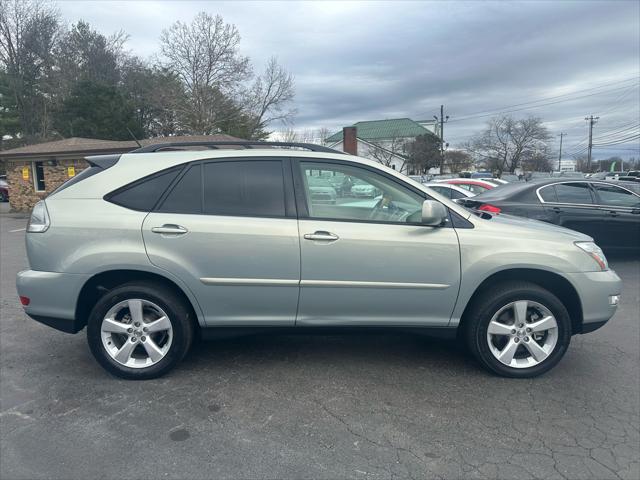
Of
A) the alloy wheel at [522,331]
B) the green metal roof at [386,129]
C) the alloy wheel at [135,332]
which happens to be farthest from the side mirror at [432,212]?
the green metal roof at [386,129]

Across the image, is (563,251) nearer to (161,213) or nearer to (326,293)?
(326,293)

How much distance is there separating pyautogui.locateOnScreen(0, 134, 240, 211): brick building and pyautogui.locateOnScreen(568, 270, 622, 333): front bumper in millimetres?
18136

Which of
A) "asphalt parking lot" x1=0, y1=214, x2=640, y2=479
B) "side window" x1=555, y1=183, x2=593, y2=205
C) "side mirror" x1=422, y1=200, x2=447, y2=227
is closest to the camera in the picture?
"asphalt parking lot" x1=0, y1=214, x2=640, y2=479

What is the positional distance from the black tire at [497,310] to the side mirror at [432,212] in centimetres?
76

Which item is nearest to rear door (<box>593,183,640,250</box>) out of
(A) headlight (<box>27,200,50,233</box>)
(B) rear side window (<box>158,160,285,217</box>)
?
(B) rear side window (<box>158,160,285,217</box>)

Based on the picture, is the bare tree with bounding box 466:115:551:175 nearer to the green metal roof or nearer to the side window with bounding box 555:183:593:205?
the green metal roof

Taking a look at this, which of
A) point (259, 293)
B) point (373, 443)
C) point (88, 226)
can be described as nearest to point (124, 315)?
point (88, 226)

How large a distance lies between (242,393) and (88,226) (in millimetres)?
1717

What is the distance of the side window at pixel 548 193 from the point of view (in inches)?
304

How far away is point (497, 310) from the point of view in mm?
3496

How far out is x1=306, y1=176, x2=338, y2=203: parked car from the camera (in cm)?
357

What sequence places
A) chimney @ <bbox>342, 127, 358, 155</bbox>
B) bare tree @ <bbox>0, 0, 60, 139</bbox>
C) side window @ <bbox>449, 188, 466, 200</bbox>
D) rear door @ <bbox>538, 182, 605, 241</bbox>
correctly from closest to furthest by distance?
rear door @ <bbox>538, 182, 605, 241</bbox>, side window @ <bbox>449, 188, 466, 200</bbox>, chimney @ <bbox>342, 127, 358, 155</bbox>, bare tree @ <bbox>0, 0, 60, 139</bbox>

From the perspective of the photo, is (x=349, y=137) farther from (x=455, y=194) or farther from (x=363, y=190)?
(x=363, y=190)

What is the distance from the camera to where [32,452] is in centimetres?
265
